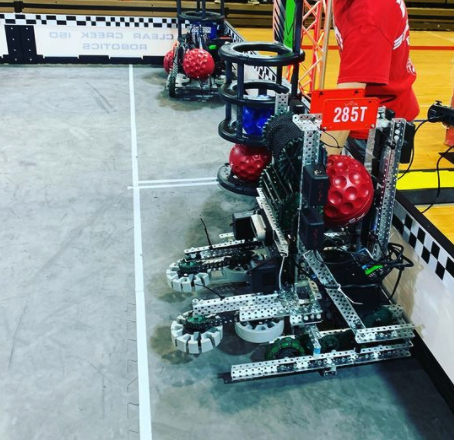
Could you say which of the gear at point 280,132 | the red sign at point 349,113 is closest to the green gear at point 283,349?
the gear at point 280,132

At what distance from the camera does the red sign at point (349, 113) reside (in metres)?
2.58

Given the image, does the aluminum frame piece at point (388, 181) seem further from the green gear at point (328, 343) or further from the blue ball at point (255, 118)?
the blue ball at point (255, 118)

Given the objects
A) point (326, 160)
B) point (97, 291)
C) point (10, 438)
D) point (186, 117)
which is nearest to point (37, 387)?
Result: point (10, 438)

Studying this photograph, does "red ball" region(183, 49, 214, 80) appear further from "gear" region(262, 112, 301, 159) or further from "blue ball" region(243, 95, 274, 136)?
"gear" region(262, 112, 301, 159)

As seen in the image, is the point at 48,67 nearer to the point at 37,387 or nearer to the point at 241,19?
the point at 241,19

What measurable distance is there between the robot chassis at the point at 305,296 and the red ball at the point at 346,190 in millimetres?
90

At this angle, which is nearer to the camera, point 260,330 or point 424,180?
point 260,330

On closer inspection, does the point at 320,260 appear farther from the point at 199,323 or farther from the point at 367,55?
the point at 367,55

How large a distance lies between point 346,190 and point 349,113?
386 mm

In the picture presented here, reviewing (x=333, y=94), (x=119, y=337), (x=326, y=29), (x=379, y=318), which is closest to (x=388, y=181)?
(x=333, y=94)

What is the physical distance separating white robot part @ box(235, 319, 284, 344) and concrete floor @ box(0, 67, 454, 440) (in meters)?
0.07

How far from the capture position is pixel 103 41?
963cm

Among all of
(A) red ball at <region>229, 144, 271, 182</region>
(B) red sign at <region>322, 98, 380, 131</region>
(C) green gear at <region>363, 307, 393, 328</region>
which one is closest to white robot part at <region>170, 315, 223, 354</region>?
(C) green gear at <region>363, 307, 393, 328</region>

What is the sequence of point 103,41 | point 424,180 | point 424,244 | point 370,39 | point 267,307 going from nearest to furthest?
point 370,39
point 424,244
point 267,307
point 424,180
point 103,41
